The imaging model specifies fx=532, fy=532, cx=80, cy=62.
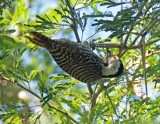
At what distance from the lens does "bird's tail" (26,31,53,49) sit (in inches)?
107

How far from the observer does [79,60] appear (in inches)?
113

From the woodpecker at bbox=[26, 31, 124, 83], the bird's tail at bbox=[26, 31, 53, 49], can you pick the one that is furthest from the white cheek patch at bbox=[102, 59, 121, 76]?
the bird's tail at bbox=[26, 31, 53, 49]

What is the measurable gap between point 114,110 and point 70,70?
0.34m

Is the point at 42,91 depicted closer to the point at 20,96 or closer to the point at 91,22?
the point at 91,22

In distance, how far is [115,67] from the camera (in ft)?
9.44

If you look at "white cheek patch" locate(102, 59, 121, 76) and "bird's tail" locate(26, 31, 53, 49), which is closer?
"bird's tail" locate(26, 31, 53, 49)

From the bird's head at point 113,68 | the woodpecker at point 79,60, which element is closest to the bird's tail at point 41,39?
the woodpecker at point 79,60

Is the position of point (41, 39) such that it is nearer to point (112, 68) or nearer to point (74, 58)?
point (74, 58)

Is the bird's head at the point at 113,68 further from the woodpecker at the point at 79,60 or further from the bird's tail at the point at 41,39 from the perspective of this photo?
the bird's tail at the point at 41,39

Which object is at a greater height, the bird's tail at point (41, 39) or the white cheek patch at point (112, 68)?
the bird's tail at point (41, 39)

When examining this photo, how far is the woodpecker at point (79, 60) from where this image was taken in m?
2.76

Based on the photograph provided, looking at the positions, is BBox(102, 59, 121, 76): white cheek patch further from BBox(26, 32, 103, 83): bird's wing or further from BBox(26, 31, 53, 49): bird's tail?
BBox(26, 31, 53, 49): bird's tail

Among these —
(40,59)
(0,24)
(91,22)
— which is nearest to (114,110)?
(91,22)

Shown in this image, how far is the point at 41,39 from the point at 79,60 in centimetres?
28
